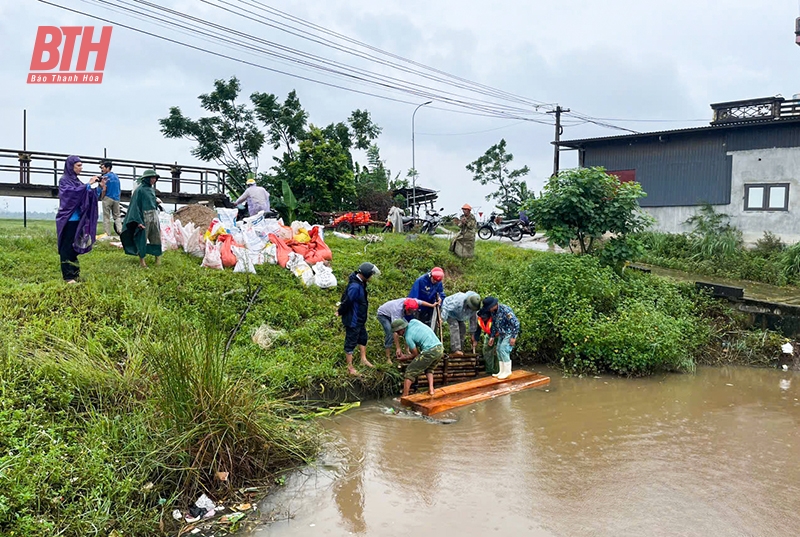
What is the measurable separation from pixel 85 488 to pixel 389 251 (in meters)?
8.31

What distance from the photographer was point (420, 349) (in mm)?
7160

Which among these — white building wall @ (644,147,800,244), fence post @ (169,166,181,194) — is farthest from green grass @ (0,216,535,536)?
white building wall @ (644,147,800,244)

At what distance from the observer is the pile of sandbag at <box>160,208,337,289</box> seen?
9.51m

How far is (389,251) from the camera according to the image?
39.0 feet

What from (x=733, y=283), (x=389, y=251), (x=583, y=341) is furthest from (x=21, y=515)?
(x=733, y=283)

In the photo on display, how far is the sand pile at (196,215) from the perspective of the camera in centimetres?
1102

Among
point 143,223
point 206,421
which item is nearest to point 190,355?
point 206,421

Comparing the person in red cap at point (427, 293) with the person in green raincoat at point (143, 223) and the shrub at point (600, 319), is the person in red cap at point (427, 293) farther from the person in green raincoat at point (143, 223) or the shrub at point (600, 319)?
the person in green raincoat at point (143, 223)

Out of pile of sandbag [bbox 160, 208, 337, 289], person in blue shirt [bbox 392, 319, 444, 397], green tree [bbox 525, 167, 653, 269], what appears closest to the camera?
person in blue shirt [bbox 392, 319, 444, 397]

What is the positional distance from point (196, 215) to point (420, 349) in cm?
619

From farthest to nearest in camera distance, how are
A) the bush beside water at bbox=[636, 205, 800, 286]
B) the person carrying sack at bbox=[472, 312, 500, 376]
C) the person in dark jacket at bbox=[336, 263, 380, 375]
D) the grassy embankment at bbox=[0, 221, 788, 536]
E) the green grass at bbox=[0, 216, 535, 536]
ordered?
the bush beside water at bbox=[636, 205, 800, 286], the person carrying sack at bbox=[472, 312, 500, 376], the person in dark jacket at bbox=[336, 263, 380, 375], the grassy embankment at bbox=[0, 221, 788, 536], the green grass at bbox=[0, 216, 535, 536]

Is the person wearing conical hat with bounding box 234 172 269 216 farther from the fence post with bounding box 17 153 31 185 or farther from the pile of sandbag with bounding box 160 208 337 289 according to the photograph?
the fence post with bounding box 17 153 31 185

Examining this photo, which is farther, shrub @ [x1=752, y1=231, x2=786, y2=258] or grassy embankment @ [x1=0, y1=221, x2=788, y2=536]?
shrub @ [x1=752, y1=231, x2=786, y2=258]

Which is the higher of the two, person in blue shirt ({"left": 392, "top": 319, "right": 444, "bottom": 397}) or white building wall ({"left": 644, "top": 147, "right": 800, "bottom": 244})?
white building wall ({"left": 644, "top": 147, "right": 800, "bottom": 244})
